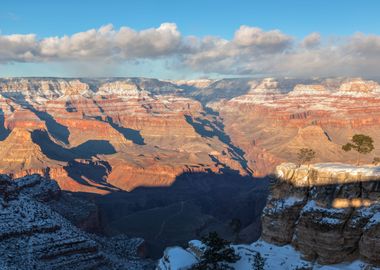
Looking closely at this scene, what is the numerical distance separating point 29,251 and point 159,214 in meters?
94.2

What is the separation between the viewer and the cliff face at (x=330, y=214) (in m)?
47.1

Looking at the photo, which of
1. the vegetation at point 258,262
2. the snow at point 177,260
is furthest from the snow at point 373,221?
the snow at point 177,260

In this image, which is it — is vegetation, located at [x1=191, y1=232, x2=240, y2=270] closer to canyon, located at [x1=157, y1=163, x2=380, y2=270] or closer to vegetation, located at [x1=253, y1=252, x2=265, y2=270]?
canyon, located at [x1=157, y1=163, x2=380, y2=270]

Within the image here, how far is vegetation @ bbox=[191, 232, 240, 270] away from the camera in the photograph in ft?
179

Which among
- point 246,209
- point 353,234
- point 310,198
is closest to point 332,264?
point 353,234

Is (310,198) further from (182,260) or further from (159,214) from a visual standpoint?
(159,214)

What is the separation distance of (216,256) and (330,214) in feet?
46.1

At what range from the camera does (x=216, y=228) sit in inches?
5032

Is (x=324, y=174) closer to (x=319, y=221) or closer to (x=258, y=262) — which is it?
(x=319, y=221)

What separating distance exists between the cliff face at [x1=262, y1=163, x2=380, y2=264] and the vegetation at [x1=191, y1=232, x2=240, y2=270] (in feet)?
17.1

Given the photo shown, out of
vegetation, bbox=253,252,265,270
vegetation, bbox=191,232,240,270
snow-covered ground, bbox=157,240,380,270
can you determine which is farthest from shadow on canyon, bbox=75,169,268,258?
vegetation, bbox=253,252,265,270

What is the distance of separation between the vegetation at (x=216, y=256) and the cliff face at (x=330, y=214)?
205 inches

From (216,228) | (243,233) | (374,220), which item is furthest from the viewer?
(216,228)

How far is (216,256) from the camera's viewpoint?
2158 inches
